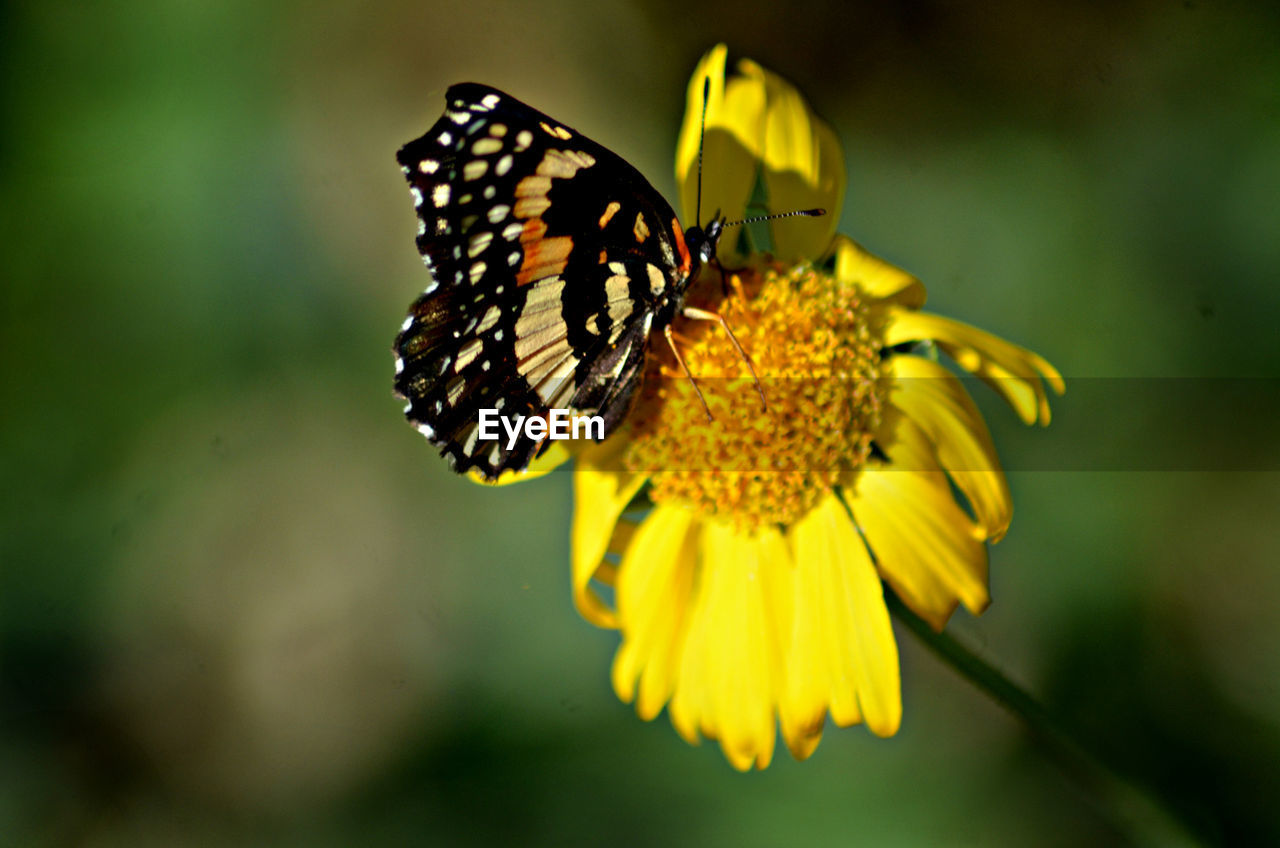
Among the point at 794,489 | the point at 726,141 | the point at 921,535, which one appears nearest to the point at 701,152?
the point at 726,141

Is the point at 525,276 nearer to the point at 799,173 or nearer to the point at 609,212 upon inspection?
the point at 609,212

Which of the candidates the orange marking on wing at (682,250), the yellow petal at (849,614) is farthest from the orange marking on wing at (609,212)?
the yellow petal at (849,614)

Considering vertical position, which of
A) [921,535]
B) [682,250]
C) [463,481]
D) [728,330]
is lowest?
[463,481]

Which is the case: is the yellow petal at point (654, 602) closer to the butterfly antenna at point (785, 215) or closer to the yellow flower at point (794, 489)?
the yellow flower at point (794, 489)

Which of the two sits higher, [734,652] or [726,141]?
[726,141]

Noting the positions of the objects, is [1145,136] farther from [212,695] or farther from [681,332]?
[212,695]

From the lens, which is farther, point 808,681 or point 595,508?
point 595,508
